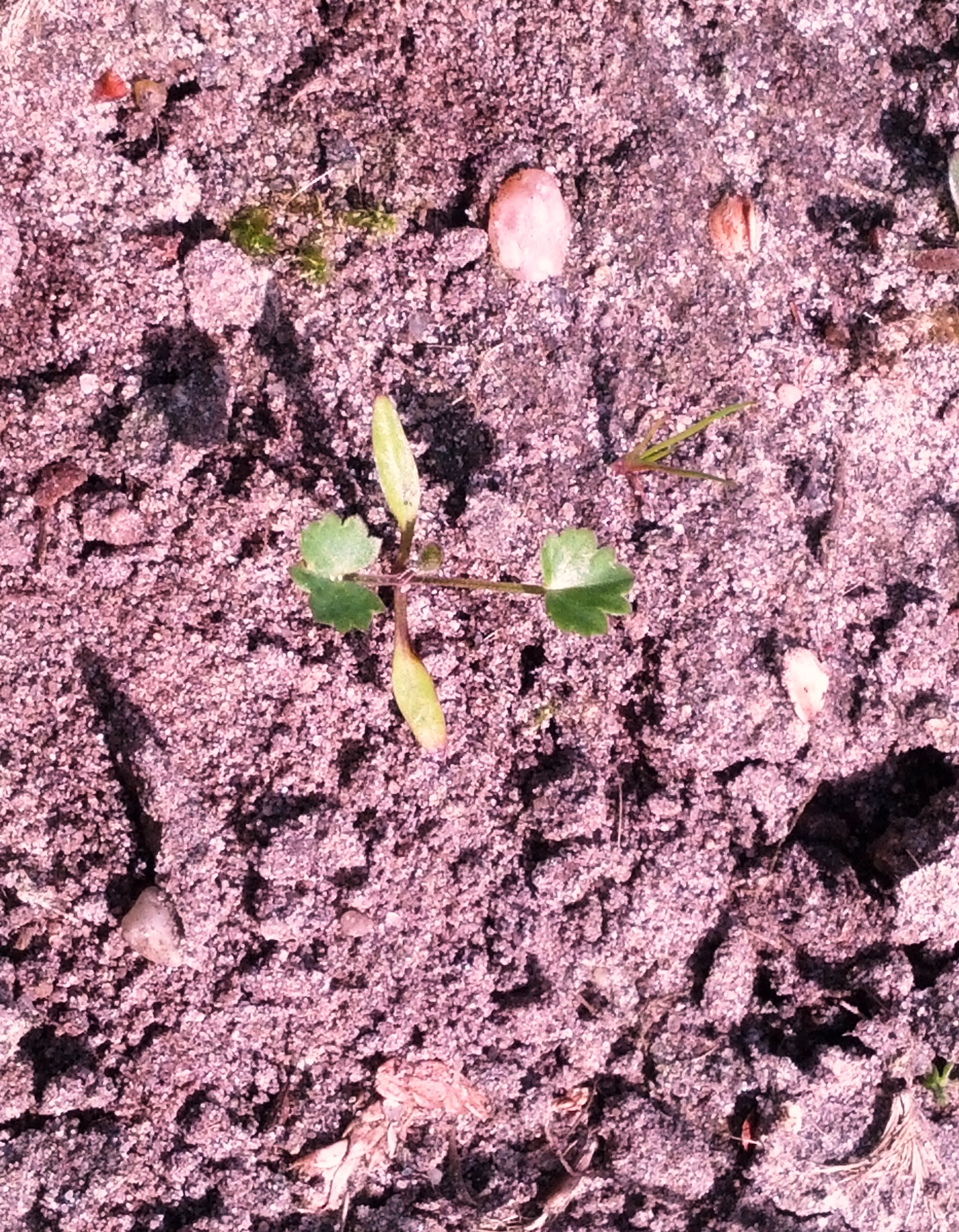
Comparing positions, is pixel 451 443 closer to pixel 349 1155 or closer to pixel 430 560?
pixel 430 560

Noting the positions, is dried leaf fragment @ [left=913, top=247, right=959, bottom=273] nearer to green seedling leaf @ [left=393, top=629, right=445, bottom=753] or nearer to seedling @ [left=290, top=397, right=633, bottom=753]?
seedling @ [left=290, top=397, right=633, bottom=753]

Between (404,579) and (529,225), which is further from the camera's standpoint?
(529,225)

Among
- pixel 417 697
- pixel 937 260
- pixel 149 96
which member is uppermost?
pixel 149 96

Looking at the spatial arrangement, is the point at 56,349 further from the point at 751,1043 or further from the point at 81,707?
the point at 751,1043

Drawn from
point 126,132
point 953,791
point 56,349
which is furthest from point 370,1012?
point 126,132

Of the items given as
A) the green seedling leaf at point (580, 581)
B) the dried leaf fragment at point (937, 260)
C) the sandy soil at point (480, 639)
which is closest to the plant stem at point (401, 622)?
the sandy soil at point (480, 639)

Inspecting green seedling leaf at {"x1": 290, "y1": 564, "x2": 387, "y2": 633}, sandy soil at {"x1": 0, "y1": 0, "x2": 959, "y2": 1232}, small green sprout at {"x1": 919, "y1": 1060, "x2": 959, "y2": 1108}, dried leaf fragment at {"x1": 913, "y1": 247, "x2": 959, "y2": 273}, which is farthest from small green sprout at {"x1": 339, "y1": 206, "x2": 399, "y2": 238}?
small green sprout at {"x1": 919, "y1": 1060, "x2": 959, "y2": 1108}

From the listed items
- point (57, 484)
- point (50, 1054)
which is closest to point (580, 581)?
point (57, 484)
